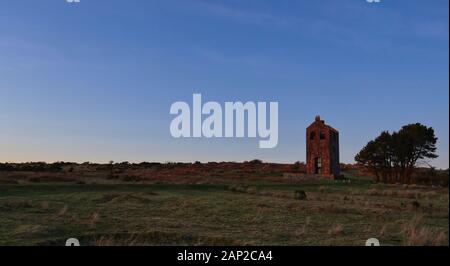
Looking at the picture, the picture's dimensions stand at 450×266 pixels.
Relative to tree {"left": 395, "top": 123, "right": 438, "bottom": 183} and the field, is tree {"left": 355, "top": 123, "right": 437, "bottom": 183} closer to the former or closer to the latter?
tree {"left": 395, "top": 123, "right": 438, "bottom": 183}

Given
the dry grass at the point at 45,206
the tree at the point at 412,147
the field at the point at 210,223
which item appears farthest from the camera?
the tree at the point at 412,147

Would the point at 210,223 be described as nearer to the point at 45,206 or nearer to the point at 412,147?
the point at 45,206

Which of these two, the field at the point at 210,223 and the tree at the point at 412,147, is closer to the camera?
the field at the point at 210,223

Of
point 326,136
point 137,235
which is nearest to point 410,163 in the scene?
point 326,136

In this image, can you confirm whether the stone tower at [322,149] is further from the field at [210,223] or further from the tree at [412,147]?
the field at [210,223]

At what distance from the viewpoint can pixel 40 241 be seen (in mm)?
10539

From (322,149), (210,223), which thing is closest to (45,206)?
(210,223)

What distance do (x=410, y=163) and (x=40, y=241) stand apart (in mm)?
39628

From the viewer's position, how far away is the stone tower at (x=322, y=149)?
1668 inches

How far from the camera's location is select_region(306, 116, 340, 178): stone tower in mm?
42375

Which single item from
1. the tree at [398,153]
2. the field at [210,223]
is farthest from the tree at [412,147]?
the field at [210,223]

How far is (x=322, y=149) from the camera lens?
46.0m
